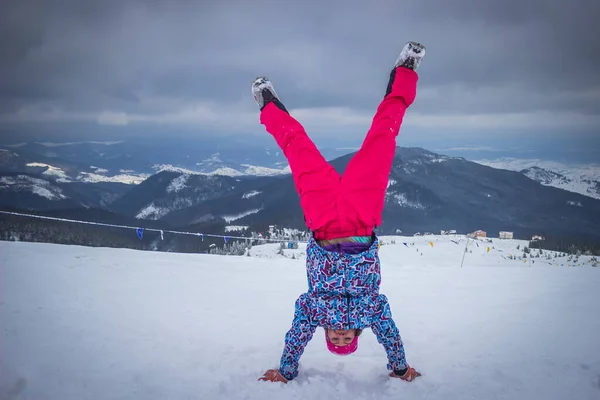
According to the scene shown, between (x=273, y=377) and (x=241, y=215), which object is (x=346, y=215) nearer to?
(x=273, y=377)

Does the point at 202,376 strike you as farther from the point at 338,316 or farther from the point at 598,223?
the point at 598,223

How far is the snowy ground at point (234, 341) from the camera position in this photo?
266 centimetres

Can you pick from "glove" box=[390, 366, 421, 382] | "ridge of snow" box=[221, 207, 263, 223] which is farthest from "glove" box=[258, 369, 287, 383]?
"ridge of snow" box=[221, 207, 263, 223]

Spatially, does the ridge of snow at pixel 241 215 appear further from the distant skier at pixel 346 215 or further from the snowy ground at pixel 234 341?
the distant skier at pixel 346 215

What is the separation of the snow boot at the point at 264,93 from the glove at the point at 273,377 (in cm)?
226

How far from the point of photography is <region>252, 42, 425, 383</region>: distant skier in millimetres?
2289

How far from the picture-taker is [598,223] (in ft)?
589

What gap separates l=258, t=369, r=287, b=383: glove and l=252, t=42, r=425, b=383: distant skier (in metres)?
0.33

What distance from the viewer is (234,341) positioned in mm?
3533

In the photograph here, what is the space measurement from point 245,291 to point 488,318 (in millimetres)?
3737

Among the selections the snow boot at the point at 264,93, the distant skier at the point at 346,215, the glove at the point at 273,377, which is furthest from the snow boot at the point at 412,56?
the glove at the point at 273,377

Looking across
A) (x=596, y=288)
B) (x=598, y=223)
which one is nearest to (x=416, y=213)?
(x=598, y=223)

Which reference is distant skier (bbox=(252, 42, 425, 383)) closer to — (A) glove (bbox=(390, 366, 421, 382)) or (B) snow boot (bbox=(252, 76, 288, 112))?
(B) snow boot (bbox=(252, 76, 288, 112))

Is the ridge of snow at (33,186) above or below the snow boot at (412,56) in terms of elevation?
below
